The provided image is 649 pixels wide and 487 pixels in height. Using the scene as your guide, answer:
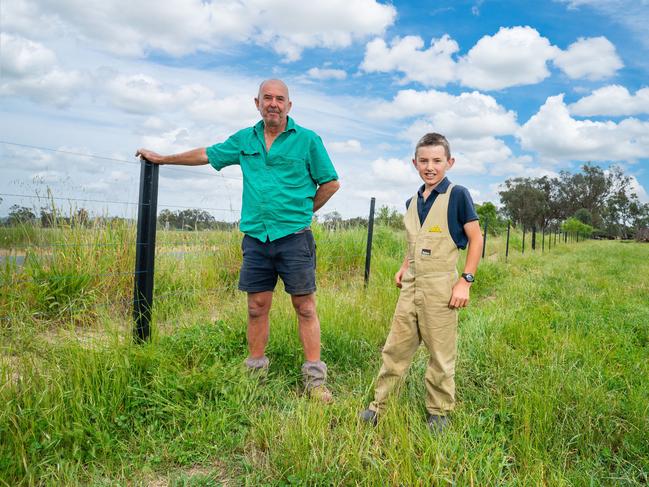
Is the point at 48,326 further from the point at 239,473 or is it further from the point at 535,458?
the point at 535,458

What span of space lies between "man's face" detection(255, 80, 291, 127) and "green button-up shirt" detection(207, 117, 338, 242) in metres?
0.12

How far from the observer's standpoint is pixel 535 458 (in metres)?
2.48

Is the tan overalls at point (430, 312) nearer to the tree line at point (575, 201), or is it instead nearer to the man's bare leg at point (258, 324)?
the man's bare leg at point (258, 324)

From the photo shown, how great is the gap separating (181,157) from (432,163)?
1898 mm

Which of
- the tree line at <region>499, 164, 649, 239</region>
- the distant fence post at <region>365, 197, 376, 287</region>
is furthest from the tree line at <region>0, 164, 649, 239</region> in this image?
the distant fence post at <region>365, 197, 376, 287</region>

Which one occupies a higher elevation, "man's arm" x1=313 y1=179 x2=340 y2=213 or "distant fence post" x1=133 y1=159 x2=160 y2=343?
"man's arm" x1=313 y1=179 x2=340 y2=213

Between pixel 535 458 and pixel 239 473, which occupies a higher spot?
pixel 535 458

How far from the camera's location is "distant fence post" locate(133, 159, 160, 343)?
369 centimetres

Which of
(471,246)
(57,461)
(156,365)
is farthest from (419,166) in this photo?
(57,461)

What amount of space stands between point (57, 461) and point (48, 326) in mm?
2611

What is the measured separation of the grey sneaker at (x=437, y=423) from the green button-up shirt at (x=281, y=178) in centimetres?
147

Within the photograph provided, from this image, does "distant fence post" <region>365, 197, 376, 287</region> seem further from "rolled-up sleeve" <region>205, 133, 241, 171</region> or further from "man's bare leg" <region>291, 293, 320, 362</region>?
"rolled-up sleeve" <region>205, 133, 241, 171</region>

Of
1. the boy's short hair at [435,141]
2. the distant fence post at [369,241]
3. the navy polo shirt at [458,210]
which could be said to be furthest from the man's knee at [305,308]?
the distant fence post at [369,241]

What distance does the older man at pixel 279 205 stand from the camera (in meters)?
3.25
